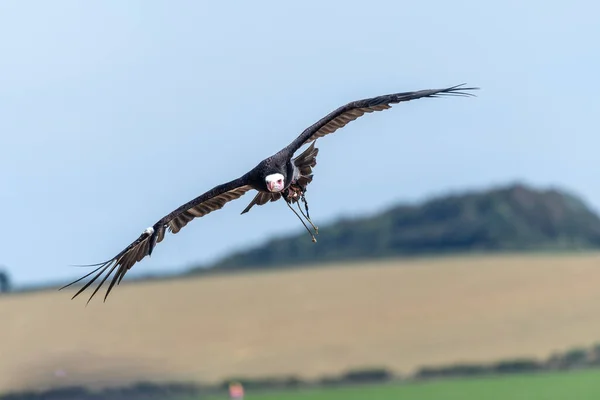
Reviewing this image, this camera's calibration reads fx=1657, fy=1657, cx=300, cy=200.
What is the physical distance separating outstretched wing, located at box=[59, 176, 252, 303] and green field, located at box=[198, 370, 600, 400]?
63.9ft

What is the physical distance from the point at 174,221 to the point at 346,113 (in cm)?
183

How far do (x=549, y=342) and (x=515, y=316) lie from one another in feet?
6.19

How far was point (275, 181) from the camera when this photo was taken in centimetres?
1421

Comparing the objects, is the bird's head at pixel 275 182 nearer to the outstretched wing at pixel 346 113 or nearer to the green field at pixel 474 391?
the outstretched wing at pixel 346 113

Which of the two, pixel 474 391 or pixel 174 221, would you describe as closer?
pixel 174 221

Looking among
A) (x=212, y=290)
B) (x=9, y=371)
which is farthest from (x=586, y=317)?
(x=9, y=371)

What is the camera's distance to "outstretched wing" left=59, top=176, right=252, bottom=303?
47.6 ft

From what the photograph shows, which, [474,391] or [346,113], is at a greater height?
[346,113]

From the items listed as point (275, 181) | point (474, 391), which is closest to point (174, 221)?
point (275, 181)

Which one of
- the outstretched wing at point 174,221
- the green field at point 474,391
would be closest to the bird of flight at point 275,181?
the outstretched wing at point 174,221

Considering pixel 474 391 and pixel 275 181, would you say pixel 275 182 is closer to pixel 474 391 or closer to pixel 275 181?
pixel 275 181

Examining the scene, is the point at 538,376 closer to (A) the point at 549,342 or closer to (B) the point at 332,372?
(A) the point at 549,342

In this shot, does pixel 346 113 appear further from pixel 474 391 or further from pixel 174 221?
pixel 474 391

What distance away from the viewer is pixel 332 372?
1410 inches
